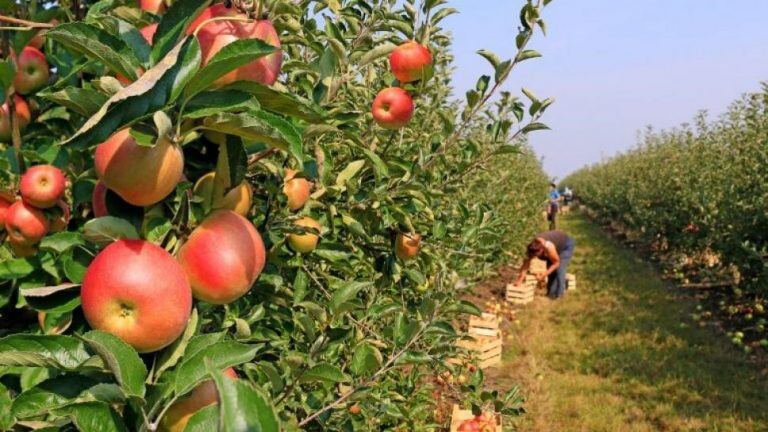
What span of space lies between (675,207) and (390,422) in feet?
35.6

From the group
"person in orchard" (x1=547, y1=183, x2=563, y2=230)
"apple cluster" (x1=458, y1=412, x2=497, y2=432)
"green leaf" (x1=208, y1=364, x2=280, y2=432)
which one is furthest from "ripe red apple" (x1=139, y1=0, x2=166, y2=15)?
"person in orchard" (x1=547, y1=183, x2=563, y2=230)

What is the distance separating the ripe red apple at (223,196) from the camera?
1.02m

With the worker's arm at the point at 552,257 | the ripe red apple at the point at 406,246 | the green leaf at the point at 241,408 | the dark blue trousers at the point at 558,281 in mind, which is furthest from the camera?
the dark blue trousers at the point at 558,281

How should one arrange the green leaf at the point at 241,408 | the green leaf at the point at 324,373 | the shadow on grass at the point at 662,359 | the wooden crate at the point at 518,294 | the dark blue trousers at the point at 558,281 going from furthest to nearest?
the dark blue trousers at the point at 558,281
the wooden crate at the point at 518,294
the shadow on grass at the point at 662,359
the green leaf at the point at 324,373
the green leaf at the point at 241,408

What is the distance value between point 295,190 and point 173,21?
0.78 metres

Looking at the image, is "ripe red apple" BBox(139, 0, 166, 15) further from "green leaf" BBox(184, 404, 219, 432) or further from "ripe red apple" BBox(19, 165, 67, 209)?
"green leaf" BBox(184, 404, 219, 432)

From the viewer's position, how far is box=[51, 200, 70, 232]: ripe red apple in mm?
1186

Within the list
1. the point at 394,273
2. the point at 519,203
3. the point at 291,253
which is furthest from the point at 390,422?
the point at 519,203

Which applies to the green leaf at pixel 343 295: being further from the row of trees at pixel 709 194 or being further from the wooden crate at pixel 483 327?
the row of trees at pixel 709 194

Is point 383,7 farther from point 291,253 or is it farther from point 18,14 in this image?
point 18,14

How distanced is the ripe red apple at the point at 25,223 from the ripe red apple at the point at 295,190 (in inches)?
23.9

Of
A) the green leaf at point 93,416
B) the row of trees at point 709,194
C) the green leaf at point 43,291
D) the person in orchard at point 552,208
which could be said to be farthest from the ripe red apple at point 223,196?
the person in orchard at point 552,208

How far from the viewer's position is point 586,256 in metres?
15.1

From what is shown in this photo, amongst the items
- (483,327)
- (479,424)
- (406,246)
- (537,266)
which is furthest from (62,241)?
(537,266)
